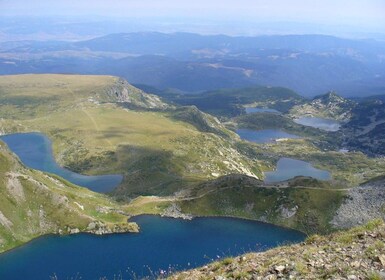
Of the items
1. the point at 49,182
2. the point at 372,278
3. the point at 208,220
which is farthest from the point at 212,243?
the point at 372,278

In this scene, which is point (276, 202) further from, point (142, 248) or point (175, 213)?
point (142, 248)

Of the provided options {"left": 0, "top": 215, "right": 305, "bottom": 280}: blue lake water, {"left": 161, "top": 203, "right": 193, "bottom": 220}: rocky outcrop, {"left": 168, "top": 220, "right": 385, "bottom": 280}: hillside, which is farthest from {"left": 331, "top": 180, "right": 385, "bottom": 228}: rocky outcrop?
{"left": 168, "top": 220, "right": 385, "bottom": 280}: hillside

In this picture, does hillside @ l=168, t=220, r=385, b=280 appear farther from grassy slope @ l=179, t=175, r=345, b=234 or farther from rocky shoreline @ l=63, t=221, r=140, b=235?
grassy slope @ l=179, t=175, r=345, b=234

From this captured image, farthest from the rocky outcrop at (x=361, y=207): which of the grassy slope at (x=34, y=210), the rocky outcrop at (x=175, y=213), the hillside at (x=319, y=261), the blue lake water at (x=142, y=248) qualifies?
the hillside at (x=319, y=261)

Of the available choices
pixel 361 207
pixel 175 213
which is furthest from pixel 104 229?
pixel 361 207

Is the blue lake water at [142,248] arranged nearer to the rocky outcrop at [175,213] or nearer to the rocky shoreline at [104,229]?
the rocky shoreline at [104,229]

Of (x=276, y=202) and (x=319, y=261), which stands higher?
(x=319, y=261)

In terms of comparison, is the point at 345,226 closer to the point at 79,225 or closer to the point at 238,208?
the point at 238,208
